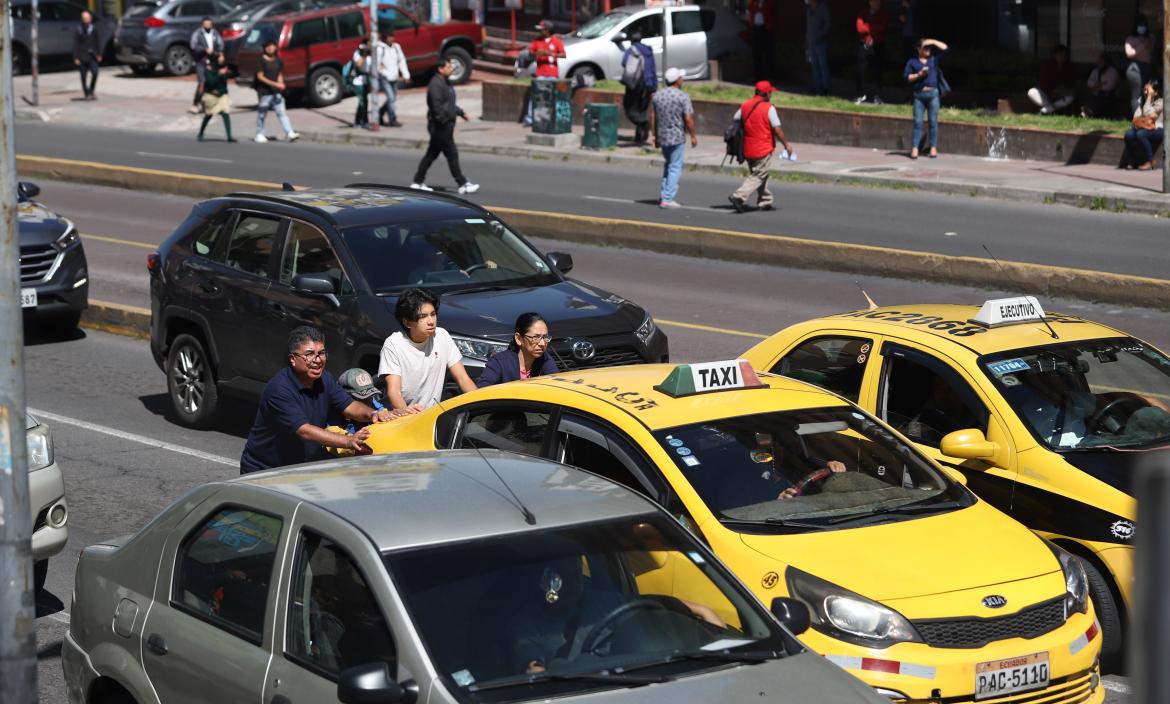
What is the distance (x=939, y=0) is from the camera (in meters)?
35.1

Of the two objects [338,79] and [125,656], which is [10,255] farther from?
[338,79]

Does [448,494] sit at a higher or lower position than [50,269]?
higher

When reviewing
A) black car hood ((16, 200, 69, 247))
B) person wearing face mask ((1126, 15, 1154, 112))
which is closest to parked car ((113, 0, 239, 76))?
person wearing face mask ((1126, 15, 1154, 112))

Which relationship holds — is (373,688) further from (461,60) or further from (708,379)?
(461,60)

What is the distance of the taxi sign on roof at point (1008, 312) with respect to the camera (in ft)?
26.9

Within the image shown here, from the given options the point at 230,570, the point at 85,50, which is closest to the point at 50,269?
the point at 230,570

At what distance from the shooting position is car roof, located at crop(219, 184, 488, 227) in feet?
39.1

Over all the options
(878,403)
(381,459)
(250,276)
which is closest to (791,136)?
(250,276)

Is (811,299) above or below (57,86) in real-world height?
below

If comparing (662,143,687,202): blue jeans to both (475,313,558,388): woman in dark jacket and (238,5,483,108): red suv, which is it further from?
(238,5,483,108): red suv

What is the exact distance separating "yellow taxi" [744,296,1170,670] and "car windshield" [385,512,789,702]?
282 centimetres

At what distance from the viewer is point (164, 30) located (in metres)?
45.3

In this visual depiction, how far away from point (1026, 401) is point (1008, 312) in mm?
746

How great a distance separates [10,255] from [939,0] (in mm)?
32359
